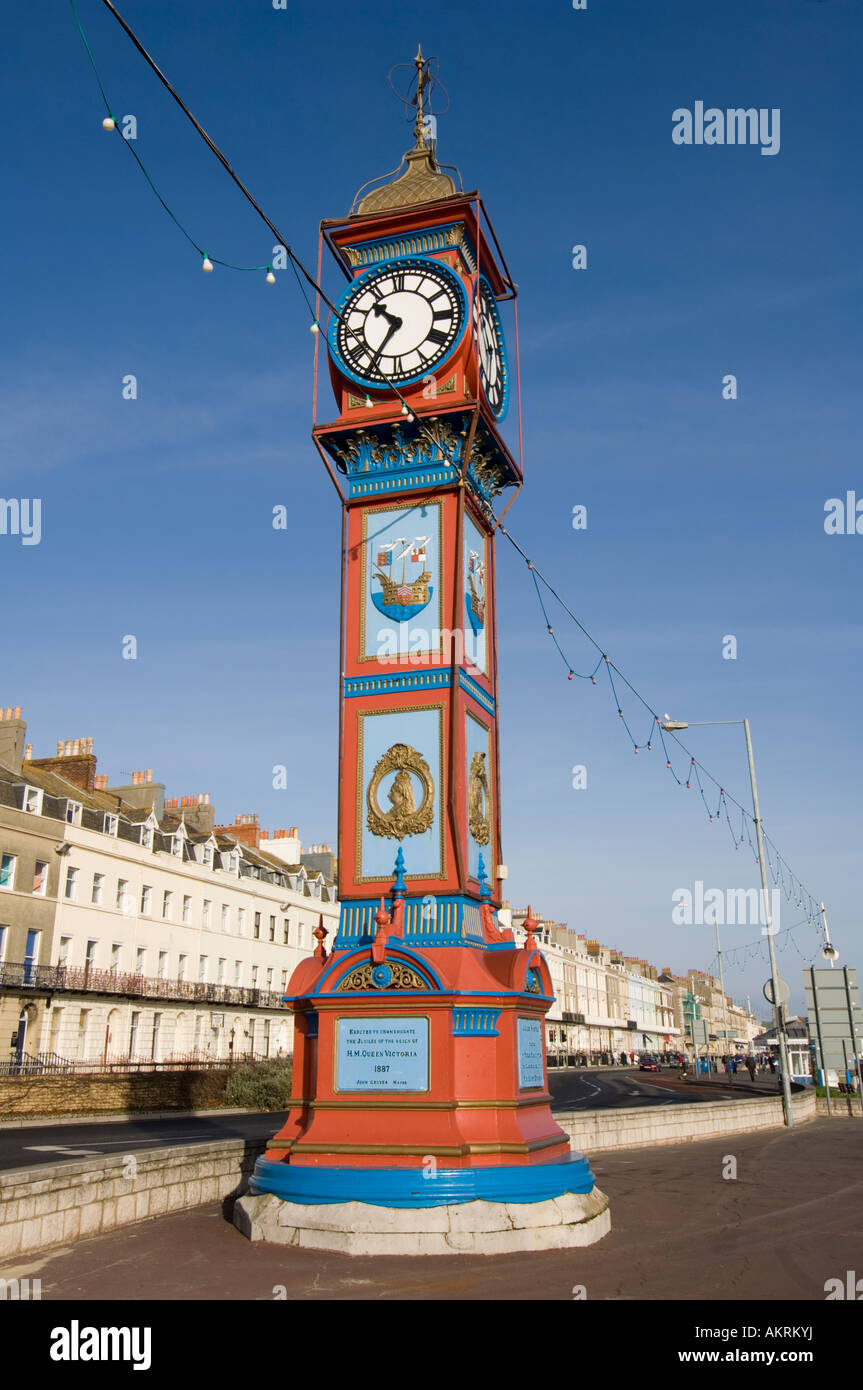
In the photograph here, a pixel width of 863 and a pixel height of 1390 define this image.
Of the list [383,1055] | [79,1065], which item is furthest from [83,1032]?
[383,1055]

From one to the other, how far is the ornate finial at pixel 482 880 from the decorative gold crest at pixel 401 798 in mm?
1171

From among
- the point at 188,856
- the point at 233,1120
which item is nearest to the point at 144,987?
the point at 188,856

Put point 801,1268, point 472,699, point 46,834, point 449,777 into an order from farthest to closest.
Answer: point 46,834, point 472,699, point 449,777, point 801,1268

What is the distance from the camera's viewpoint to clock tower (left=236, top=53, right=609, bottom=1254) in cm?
1282

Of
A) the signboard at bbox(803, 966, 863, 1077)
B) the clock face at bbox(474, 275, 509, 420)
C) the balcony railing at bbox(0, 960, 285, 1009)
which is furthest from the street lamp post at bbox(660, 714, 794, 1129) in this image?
the balcony railing at bbox(0, 960, 285, 1009)

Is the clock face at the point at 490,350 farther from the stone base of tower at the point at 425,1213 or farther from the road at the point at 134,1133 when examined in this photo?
the road at the point at 134,1133

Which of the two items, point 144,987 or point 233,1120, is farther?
point 144,987

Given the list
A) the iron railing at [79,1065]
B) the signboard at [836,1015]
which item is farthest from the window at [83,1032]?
the signboard at [836,1015]

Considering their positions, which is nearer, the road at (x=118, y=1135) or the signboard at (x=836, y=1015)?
the road at (x=118, y=1135)

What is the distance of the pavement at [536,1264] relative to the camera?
10.0 metres

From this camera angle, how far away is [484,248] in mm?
17984

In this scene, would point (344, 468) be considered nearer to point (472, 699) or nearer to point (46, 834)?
point (472, 699)

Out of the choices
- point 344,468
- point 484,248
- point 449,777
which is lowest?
point 449,777

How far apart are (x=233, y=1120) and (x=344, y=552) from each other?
23.7 m
